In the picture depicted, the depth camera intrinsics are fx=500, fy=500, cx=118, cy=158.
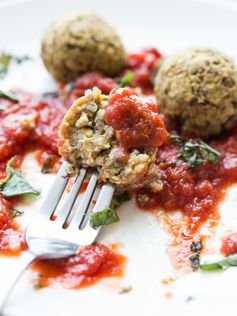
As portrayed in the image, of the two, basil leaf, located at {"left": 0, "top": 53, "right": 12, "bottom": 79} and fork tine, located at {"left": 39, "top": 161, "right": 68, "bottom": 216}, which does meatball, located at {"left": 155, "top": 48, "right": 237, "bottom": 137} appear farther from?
basil leaf, located at {"left": 0, "top": 53, "right": 12, "bottom": 79}

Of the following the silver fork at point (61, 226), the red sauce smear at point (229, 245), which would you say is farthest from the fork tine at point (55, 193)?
the red sauce smear at point (229, 245)

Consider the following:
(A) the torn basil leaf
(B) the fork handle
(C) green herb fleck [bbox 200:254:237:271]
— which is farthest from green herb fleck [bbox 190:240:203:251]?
(A) the torn basil leaf

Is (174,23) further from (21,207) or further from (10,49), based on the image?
(21,207)

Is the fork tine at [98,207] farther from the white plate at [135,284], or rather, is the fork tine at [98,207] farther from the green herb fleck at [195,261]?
the green herb fleck at [195,261]

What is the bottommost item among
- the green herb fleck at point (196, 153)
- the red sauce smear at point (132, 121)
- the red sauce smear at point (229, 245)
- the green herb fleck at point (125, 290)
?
the green herb fleck at point (125, 290)

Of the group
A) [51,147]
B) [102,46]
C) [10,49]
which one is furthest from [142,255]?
[10,49]
